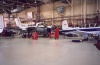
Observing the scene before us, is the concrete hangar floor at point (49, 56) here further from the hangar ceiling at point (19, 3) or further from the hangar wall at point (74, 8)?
the hangar ceiling at point (19, 3)

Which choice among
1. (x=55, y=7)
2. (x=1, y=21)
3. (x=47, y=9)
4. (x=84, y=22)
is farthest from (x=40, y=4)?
(x=1, y=21)

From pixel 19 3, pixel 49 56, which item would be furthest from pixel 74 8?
pixel 49 56

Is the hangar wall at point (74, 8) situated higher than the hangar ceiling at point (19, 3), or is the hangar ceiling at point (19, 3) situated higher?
the hangar ceiling at point (19, 3)

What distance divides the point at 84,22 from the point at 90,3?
3.07m

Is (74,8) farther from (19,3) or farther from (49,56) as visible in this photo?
(49,56)

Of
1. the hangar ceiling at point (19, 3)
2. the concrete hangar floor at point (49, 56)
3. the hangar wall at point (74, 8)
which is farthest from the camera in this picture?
the hangar ceiling at point (19, 3)

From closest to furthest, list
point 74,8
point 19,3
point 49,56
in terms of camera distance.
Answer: point 49,56 → point 74,8 → point 19,3

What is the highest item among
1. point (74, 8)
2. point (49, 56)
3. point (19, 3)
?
point (19, 3)

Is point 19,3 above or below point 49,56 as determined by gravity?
above

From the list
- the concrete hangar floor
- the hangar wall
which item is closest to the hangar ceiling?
the hangar wall

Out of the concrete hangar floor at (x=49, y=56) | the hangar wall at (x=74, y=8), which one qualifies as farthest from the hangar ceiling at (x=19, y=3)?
the concrete hangar floor at (x=49, y=56)

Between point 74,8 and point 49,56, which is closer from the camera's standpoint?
point 49,56

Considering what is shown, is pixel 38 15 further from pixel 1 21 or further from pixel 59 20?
pixel 1 21

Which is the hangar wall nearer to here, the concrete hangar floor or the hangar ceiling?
the hangar ceiling
